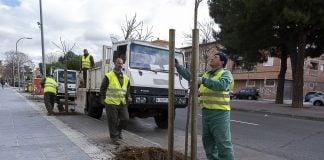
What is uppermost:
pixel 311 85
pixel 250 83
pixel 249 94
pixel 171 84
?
pixel 171 84

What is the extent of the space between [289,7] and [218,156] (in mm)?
19392

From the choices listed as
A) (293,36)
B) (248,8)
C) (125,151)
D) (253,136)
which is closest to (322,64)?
(293,36)

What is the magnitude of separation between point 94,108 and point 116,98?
5733mm

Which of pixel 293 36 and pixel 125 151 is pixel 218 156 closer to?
pixel 125 151

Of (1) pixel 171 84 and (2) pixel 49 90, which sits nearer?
(1) pixel 171 84

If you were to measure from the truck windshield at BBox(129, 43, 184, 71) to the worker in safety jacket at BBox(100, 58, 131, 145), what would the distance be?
2.37 m

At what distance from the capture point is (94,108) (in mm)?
14227

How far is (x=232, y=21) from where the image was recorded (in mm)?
26891

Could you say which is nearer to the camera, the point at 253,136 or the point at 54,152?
the point at 54,152

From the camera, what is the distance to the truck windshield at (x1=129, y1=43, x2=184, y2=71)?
1132 centimetres

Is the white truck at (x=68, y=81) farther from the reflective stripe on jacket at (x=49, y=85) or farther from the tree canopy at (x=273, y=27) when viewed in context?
the reflective stripe on jacket at (x=49, y=85)

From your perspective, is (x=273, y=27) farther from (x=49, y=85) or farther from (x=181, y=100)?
(x=181, y=100)

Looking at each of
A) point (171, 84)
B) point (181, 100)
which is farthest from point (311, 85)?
point (171, 84)

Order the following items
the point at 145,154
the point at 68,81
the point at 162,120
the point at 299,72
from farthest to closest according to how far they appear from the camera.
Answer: the point at 68,81, the point at 299,72, the point at 162,120, the point at 145,154
